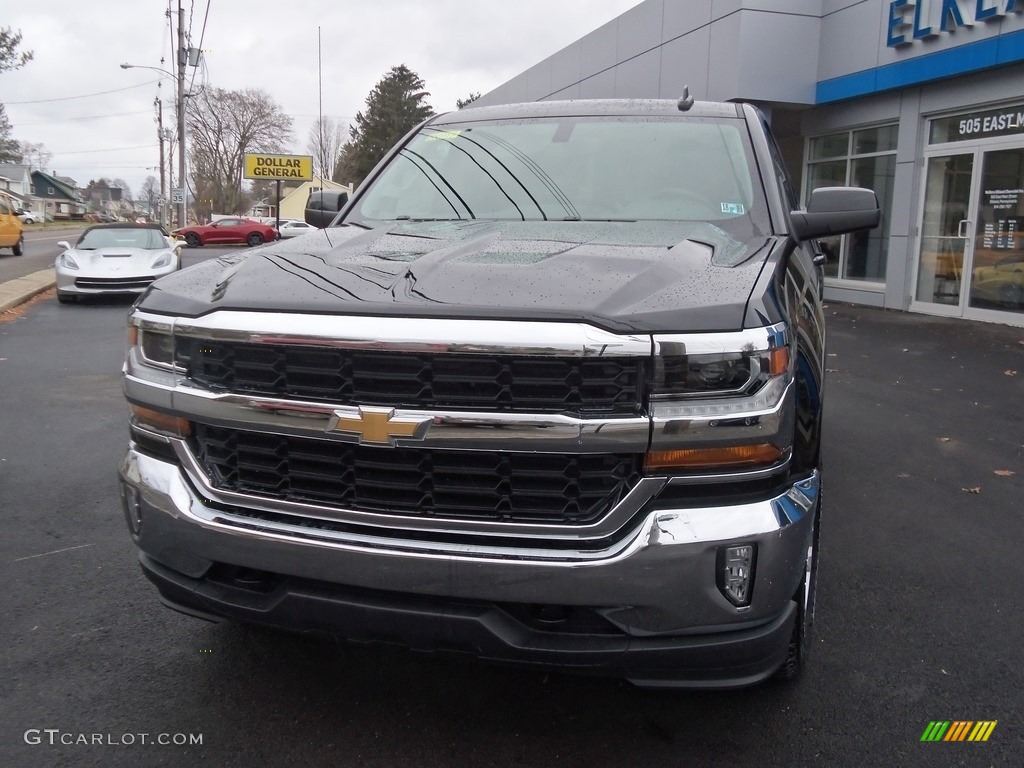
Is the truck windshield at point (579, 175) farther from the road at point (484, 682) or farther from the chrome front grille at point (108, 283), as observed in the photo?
the chrome front grille at point (108, 283)

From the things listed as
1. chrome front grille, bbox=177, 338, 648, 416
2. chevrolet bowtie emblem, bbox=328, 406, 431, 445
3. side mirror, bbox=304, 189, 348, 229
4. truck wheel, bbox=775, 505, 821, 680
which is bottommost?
truck wheel, bbox=775, 505, 821, 680

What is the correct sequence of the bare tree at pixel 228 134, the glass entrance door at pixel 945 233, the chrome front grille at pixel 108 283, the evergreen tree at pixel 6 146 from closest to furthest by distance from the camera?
1. the glass entrance door at pixel 945 233
2. the chrome front grille at pixel 108 283
3. the evergreen tree at pixel 6 146
4. the bare tree at pixel 228 134

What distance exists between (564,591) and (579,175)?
6.81 feet

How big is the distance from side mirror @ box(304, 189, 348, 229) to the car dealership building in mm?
10360

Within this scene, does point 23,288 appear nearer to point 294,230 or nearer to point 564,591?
point 294,230

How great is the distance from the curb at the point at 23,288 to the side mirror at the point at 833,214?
43.4ft

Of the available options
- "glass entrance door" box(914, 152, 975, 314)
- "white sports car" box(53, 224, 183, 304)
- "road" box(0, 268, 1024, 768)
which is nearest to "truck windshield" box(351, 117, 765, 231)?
"road" box(0, 268, 1024, 768)

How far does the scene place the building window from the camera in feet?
46.0

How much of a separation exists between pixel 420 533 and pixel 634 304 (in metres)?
0.80

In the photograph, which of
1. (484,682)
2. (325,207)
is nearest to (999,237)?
(325,207)

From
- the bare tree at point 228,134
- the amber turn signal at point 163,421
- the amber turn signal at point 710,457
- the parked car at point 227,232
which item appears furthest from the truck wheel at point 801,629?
the bare tree at point 228,134

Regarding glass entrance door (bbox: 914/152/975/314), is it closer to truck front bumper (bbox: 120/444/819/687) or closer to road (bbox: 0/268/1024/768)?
road (bbox: 0/268/1024/768)

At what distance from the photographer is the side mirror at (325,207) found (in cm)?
413

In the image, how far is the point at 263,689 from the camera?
9.02 feet
